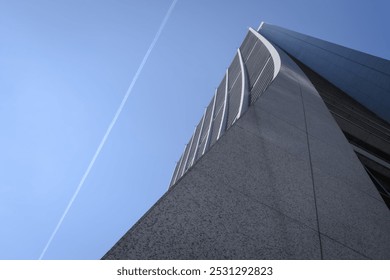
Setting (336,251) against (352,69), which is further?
(352,69)

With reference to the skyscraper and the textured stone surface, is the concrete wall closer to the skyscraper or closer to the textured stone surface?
the skyscraper

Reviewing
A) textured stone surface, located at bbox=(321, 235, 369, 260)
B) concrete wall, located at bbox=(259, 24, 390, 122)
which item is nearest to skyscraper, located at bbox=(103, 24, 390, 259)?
textured stone surface, located at bbox=(321, 235, 369, 260)

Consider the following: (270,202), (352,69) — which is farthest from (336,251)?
(352,69)

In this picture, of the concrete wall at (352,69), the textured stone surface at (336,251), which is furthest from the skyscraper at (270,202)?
the concrete wall at (352,69)

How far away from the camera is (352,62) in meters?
21.0

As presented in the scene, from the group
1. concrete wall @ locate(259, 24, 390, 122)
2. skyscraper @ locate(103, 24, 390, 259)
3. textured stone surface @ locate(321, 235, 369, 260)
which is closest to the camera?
skyscraper @ locate(103, 24, 390, 259)

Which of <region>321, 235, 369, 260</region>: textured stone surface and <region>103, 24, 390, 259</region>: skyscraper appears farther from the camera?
<region>321, 235, 369, 260</region>: textured stone surface

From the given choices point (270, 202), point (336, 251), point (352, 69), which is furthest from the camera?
point (352, 69)

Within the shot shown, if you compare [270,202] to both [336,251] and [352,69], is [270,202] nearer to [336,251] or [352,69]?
[336,251]

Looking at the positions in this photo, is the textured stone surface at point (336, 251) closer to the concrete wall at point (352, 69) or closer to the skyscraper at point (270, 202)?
the skyscraper at point (270, 202)
